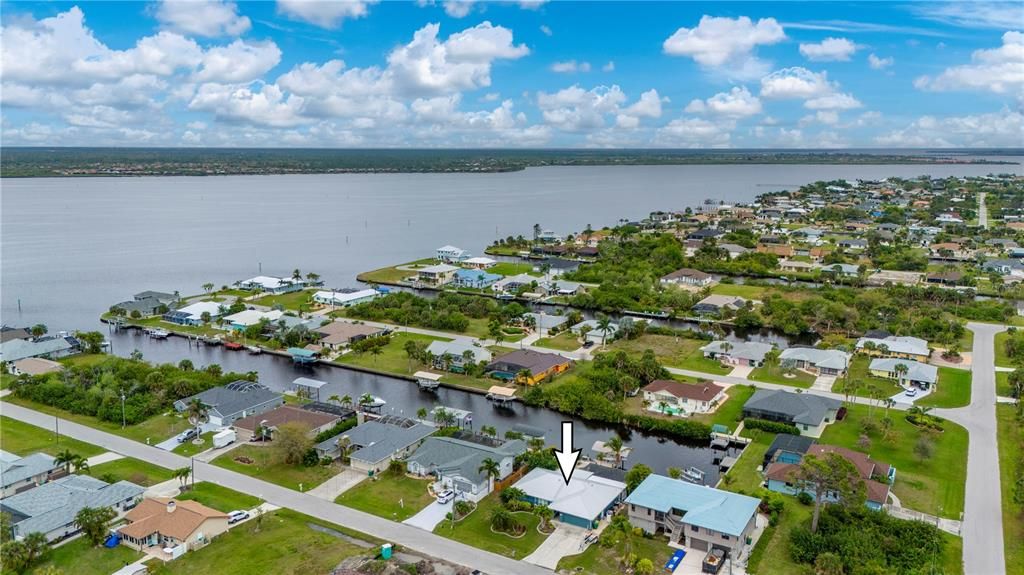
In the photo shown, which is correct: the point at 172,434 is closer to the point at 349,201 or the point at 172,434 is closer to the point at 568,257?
the point at 568,257

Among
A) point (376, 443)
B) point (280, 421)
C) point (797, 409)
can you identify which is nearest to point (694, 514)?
point (797, 409)

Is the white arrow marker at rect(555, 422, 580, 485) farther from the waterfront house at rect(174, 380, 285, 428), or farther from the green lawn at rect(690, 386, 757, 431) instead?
the waterfront house at rect(174, 380, 285, 428)

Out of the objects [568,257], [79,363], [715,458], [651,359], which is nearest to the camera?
[715,458]

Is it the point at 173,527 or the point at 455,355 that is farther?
the point at 455,355

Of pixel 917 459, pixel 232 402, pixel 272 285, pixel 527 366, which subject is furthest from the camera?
pixel 272 285

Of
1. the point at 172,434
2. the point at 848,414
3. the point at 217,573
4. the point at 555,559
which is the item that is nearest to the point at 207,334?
the point at 172,434

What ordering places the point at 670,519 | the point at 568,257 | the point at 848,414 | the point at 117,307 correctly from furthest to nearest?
the point at 568,257 → the point at 117,307 → the point at 848,414 → the point at 670,519

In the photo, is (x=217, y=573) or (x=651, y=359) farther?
(x=651, y=359)

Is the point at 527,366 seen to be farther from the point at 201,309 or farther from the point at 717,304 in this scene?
the point at 201,309

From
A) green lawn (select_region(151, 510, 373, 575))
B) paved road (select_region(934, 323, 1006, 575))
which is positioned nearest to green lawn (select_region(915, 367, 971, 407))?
paved road (select_region(934, 323, 1006, 575))
